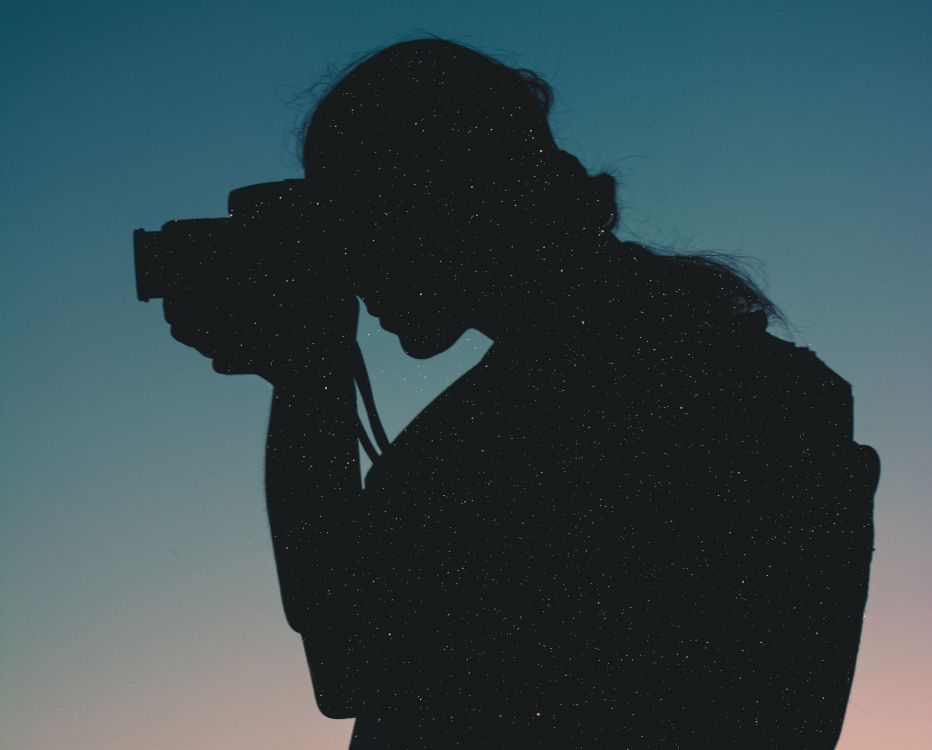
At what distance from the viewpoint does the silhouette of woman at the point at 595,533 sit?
30.1 inches

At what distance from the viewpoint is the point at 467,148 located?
114cm

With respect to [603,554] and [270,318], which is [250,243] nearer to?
[270,318]

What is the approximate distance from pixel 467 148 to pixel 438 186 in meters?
0.07

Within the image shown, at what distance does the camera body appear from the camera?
3.95 ft

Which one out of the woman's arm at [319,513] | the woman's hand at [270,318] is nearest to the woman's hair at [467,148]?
the woman's hand at [270,318]

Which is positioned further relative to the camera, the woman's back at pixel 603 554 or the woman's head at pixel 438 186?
the woman's head at pixel 438 186

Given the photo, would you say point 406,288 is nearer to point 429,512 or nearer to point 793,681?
point 429,512

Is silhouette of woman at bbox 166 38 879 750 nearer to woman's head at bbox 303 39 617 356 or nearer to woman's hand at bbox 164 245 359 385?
woman's head at bbox 303 39 617 356

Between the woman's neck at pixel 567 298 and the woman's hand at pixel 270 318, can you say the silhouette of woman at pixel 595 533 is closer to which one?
the woman's neck at pixel 567 298

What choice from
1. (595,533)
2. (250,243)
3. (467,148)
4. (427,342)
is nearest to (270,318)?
(250,243)

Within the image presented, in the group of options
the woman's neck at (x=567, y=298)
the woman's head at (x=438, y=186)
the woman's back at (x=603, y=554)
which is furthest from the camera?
the woman's head at (x=438, y=186)

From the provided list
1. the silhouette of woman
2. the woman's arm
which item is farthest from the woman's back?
the woman's arm

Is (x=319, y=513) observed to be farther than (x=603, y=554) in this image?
Yes

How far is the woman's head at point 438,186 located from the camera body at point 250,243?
0.14 feet
